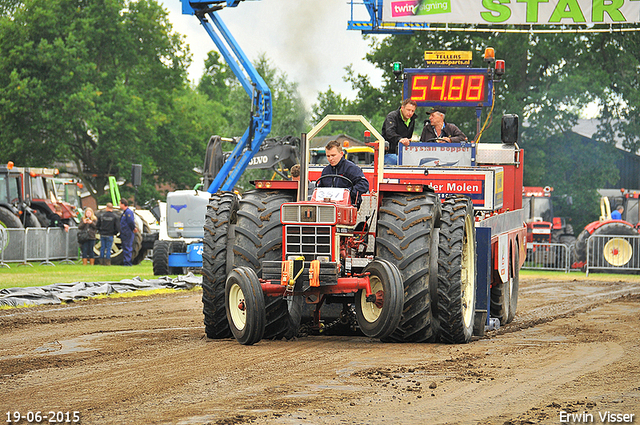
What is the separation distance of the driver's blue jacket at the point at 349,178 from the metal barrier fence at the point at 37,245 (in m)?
15.8

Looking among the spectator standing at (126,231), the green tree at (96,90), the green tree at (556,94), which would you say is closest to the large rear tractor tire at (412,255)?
the spectator standing at (126,231)

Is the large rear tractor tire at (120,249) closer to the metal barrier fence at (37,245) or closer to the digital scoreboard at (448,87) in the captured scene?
the metal barrier fence at (37,245)

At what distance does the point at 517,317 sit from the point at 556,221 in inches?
890

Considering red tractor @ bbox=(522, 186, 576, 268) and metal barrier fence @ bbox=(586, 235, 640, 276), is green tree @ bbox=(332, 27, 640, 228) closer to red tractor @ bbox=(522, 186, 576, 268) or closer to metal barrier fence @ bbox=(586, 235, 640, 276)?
red tractor @ bbox=(522, 186, 576, 268)

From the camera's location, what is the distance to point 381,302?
8641mm

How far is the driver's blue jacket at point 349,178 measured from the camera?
9.24 metres

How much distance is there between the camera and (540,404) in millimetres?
6027

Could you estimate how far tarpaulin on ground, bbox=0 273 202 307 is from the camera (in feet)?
47.0

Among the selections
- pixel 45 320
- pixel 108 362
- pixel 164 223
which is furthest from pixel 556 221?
pixel 108 362

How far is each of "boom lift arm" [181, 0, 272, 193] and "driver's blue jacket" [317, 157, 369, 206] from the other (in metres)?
12.2

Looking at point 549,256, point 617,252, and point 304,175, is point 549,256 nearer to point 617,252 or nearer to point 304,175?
point 617,252

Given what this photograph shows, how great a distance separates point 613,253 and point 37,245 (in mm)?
16024

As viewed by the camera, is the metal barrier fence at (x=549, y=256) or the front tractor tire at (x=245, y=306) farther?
the metal barrier fence at (x=549, y=256)

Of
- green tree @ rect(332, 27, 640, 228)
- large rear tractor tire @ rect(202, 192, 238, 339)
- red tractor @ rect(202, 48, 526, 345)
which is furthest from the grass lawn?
green tree @ rect(332, 27, 640, 228)
